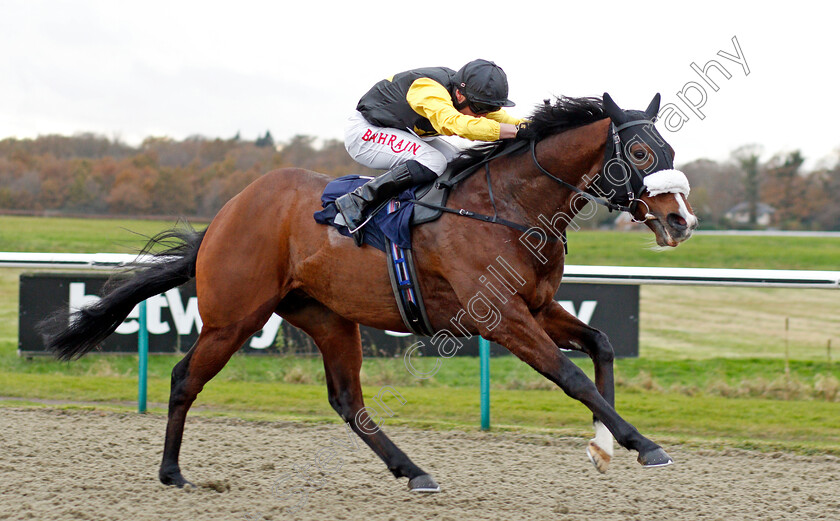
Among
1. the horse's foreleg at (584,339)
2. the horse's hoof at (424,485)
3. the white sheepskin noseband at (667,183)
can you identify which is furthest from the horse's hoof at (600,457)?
the white sheepskin noseband at (667,183)

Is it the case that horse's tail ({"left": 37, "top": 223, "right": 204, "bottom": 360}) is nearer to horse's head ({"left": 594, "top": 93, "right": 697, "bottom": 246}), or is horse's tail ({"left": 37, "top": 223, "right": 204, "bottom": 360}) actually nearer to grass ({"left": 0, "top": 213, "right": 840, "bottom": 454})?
grass ({"left": 0, "top": 213, "right": 840, "bottom": 454})

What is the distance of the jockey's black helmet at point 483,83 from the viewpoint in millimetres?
3570

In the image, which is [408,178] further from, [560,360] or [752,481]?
[752,481]

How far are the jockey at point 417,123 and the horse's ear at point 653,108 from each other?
23.2 inches

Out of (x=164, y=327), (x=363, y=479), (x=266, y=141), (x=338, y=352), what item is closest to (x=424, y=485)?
(x=363, y=479)

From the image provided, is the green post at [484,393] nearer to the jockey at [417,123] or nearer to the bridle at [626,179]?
the jockey at [417,123]

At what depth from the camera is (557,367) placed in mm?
3250

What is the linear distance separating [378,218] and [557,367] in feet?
3.55

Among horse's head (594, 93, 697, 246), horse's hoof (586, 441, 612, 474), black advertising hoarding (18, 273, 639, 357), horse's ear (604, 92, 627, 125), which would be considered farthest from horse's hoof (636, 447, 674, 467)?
black advertising hoarding (18, 273, 639, 357)

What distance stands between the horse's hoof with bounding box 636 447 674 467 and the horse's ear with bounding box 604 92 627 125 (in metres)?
1.29

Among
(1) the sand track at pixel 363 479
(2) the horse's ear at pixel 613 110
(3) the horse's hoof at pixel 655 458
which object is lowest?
(1) the sand track at pixel 363 479

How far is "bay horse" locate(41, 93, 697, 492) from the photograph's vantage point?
3223mm

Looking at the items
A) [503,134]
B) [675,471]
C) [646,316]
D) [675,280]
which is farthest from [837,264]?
[503,134]

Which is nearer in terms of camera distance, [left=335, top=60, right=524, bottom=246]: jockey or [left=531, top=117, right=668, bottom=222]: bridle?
[left=531, top=117, right=668, bottom=222]: bridle
